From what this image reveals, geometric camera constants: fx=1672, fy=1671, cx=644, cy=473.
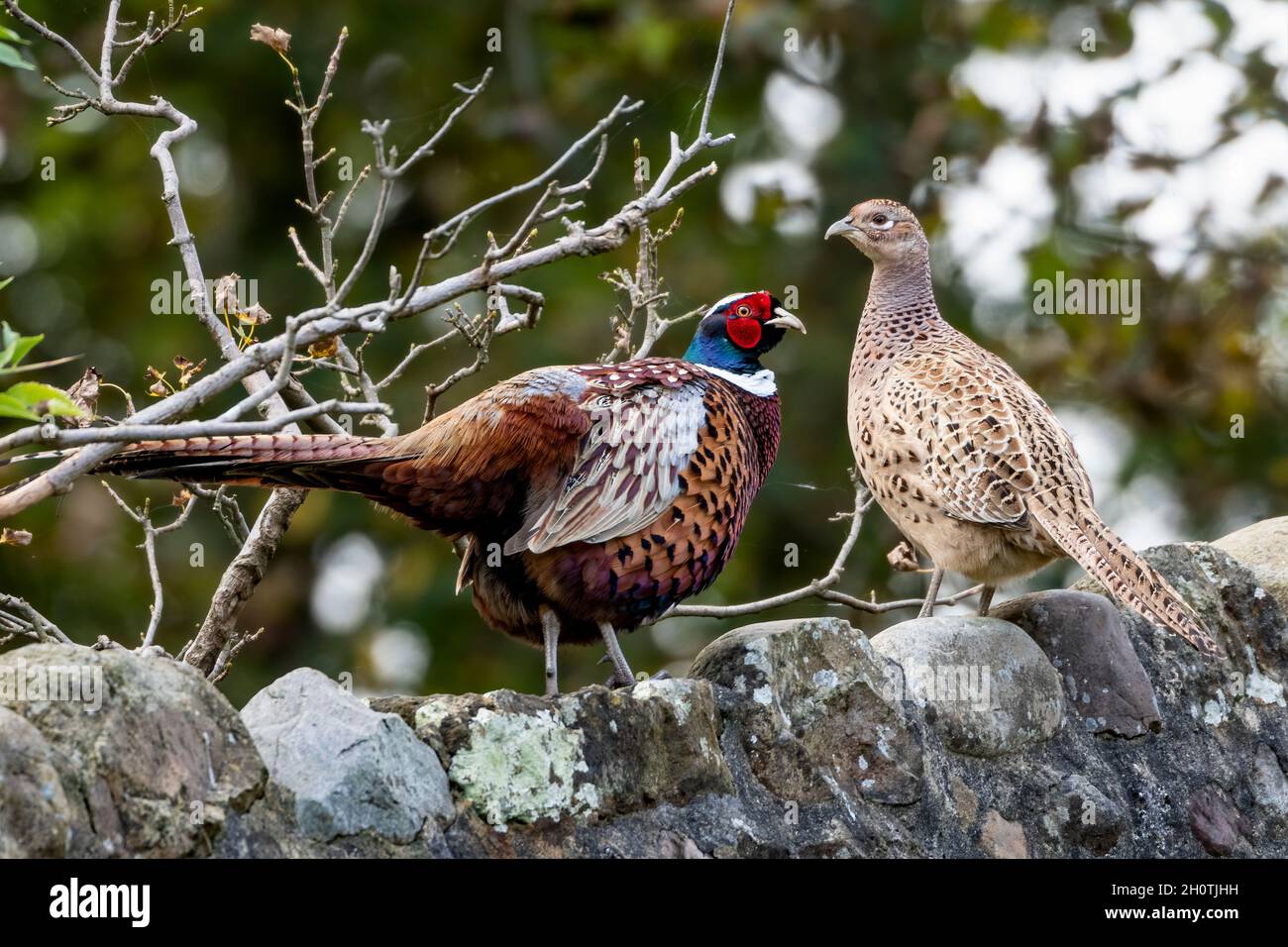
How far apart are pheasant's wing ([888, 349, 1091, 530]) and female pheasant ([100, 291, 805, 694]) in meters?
0.66

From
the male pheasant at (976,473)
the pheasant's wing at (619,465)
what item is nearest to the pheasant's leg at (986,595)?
the male pheasant at (976,473)

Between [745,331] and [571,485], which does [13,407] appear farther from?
[745,331]

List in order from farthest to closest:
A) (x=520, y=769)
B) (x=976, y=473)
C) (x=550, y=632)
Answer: (x=976, y=473) → (x=550, y=632) → (x=520, y=769)

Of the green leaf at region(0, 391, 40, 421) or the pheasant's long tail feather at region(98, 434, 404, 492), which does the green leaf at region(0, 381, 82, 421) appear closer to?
the green leaf at region(0, 391, 40, 421)

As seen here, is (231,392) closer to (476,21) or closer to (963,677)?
(476,21)

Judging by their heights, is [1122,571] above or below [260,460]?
below

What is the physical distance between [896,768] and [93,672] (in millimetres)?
1557

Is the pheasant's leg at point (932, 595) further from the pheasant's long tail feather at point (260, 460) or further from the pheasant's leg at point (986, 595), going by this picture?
the pheasant's long tail feather at point (260, 460)

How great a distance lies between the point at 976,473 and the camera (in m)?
4.13

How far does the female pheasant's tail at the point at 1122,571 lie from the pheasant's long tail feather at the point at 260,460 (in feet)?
5.42

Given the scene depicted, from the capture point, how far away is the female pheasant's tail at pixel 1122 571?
3.59 metres

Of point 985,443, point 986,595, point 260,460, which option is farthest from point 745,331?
point 260,460

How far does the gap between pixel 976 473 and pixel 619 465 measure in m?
1.11

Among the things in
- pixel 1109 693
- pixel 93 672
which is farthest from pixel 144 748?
pixel 1109 693
